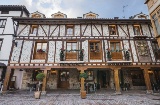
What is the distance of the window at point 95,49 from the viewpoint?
39.5ft

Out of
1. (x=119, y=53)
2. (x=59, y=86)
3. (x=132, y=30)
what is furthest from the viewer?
(x=59, y=86)

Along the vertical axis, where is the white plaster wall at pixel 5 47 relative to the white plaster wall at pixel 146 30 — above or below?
below

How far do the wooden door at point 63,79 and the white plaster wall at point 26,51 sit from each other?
438 centimetres

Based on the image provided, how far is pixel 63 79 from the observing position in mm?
14203

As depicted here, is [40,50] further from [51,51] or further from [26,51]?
[26,51]

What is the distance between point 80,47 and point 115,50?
3.61 metres

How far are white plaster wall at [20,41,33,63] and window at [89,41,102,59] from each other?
638 centimetres

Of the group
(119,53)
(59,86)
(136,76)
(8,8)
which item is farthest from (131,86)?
(8,8)

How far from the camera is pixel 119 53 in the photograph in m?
12.2

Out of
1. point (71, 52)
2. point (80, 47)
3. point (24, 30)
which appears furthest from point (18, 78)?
point (80, 47)

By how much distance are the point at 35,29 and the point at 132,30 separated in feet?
35.8

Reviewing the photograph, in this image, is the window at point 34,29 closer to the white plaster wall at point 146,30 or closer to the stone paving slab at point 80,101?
the stone paving slab at point 80,101

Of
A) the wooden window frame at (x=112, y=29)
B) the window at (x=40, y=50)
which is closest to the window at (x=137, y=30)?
the wooden window frame at (x=112, y=29)

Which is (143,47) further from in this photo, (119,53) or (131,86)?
(131,86)
